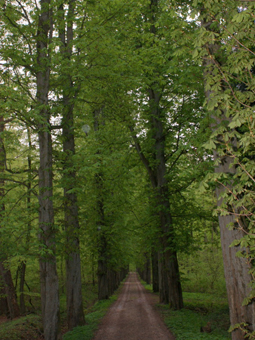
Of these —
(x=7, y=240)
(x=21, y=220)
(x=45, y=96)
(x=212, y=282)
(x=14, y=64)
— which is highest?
(x=14, y=64)

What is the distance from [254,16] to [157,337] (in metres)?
9.45

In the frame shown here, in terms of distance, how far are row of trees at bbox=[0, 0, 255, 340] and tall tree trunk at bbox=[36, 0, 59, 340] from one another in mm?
36

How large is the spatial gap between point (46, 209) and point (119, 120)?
6380 mm

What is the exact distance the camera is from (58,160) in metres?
9.33

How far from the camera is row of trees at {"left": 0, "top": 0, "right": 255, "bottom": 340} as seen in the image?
13.4 ft

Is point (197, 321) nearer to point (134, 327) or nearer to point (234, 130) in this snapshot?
point (134, 327)

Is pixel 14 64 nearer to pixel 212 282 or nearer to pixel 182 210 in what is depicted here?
pixel 182 210

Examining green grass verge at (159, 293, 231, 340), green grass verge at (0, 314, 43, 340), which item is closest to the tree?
green grass verge at (159, 293, 231, 340)

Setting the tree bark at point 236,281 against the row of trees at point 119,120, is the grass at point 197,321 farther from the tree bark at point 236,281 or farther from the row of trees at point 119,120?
the tree bark at point 236,281

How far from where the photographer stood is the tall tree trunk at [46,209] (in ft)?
25.1

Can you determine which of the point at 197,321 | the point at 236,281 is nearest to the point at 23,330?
the point at 197,321

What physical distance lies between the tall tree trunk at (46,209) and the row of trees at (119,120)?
0.12 ft

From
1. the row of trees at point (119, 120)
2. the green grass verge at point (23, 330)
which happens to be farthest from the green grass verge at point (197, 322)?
the green grass verge at point (23, 330)

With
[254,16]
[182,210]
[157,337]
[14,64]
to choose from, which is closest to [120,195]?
[182,210]
